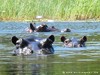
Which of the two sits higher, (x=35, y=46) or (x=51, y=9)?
(x=35, y=46)

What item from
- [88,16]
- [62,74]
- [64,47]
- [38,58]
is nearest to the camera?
[62,74]

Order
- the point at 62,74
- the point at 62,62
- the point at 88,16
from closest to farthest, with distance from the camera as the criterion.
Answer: the point at 62,74 < the point at 62,62 < the point at 88,16

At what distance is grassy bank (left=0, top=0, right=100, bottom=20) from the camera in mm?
40031

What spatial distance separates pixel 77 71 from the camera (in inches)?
376

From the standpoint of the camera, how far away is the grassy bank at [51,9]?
1576 inches

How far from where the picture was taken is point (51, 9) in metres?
41.2

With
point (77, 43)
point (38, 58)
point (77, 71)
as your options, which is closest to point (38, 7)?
point (77, 43)

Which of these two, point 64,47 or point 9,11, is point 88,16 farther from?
point 64,47

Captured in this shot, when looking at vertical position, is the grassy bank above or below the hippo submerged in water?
below

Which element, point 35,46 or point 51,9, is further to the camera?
point 51,9

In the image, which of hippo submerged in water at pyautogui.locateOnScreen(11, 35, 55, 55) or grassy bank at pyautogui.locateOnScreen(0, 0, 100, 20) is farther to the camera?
grassy bank at pyautogui.locateOnScreen(0, 0, 100, 20)

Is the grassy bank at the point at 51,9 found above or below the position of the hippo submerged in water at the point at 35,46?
below

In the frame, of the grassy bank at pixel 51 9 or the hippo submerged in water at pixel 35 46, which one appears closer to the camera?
the hippo submerged in water at pixel 35 46

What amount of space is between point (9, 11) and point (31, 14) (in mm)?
1650
